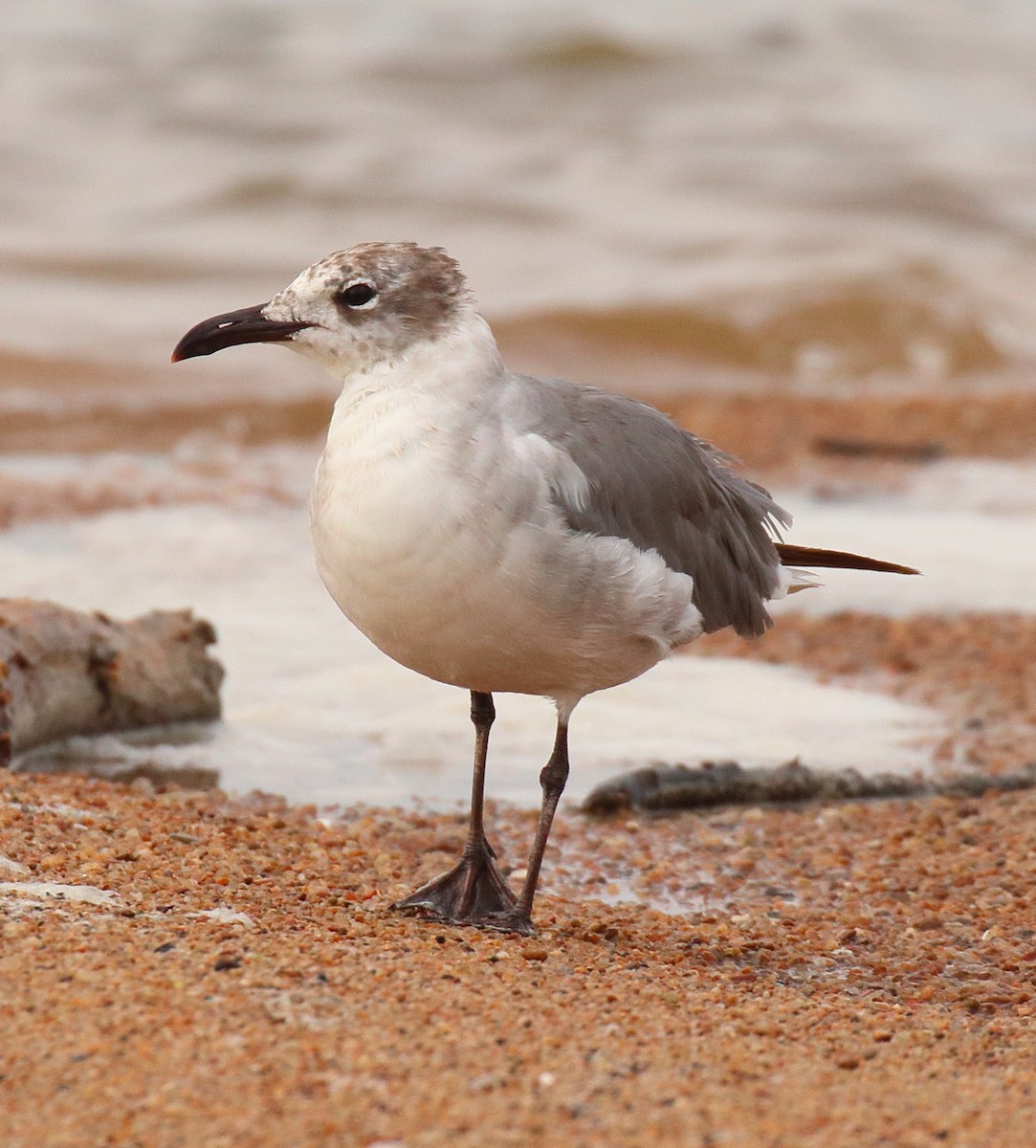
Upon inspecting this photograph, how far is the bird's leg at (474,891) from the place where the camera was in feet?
13.5

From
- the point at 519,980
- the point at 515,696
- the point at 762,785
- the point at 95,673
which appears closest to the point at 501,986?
the point at 519,980

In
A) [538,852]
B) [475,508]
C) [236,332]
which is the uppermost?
[236,332]

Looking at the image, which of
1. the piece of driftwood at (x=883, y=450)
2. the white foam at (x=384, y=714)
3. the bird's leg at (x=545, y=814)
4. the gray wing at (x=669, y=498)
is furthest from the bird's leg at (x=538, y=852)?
the piece of driftwood at (x=883, y=450)

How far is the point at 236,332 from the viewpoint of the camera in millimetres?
4059

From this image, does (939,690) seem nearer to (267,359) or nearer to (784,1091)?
(784,1091)

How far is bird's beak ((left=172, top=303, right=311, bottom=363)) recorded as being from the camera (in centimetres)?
401

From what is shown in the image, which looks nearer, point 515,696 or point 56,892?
point 56,892

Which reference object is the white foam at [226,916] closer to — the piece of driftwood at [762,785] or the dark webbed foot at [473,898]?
the dark webbed foot at [473,898]

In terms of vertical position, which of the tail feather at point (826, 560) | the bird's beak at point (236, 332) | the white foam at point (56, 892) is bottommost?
the white foam at point (56, 892)

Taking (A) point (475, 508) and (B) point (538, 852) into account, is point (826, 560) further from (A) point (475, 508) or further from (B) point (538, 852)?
(A) point (475, 508)

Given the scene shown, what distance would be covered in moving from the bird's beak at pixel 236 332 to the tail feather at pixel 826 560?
65.7 inches

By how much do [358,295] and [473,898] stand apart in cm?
147

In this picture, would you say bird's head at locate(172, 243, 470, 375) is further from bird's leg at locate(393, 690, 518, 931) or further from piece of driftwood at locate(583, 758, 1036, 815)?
piece of driftwood at locate(583, 758, 1036, 815)

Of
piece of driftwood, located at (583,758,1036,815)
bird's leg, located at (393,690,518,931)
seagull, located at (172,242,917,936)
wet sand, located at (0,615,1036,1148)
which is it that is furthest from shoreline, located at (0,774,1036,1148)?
seagull, located at (172,242,917,936)
